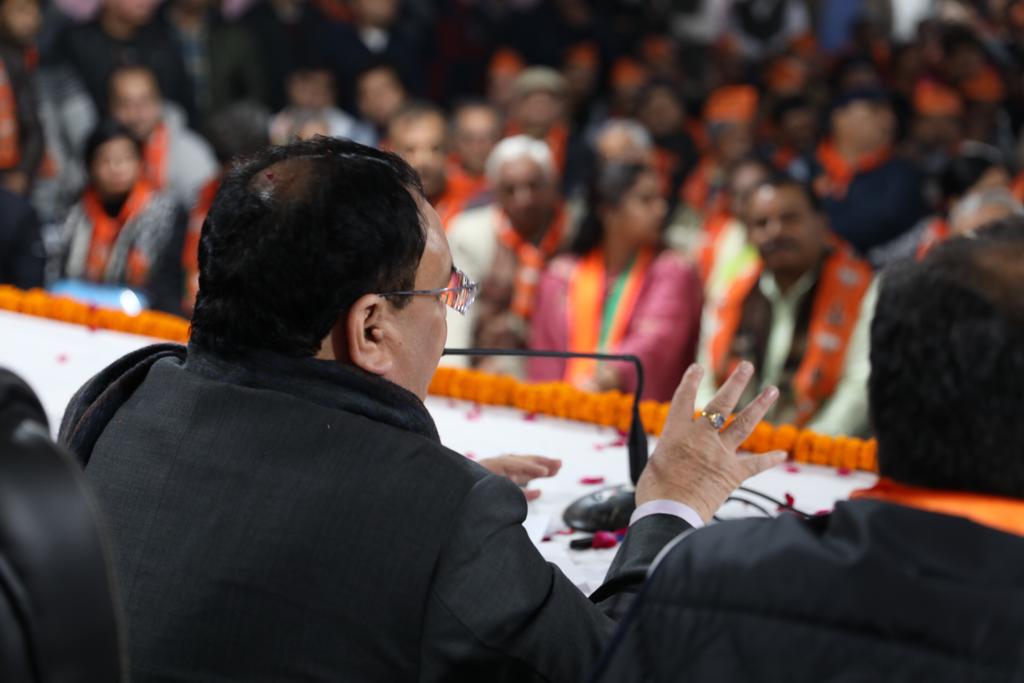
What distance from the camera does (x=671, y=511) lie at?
171 centimetres

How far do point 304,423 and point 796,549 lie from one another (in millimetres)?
563

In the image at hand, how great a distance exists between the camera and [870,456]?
2.55 meters

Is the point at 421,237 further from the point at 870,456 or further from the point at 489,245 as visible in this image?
the point at 489,245

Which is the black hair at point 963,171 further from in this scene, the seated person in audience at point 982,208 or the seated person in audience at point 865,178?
the seated person in audience at point 982,208

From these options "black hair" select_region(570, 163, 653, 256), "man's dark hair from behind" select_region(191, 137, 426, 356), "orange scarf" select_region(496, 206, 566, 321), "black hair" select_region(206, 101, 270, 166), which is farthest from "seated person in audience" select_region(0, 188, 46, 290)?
"man's dark hair from behind" select_region(191, 137, 426, 356)

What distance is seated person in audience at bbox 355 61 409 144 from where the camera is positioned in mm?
6844

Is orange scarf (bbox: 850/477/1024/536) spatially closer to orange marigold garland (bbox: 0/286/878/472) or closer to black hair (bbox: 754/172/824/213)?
orange marigold garland (bbox: 0/286/878/472)

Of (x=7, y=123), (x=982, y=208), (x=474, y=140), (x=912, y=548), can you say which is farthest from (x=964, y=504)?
(x=7, y=123)

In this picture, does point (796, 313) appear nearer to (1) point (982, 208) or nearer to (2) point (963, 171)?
(1) point (982, 208)

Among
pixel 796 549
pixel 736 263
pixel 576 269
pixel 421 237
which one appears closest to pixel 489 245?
pixel 576 269

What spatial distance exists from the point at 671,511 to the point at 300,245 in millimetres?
574

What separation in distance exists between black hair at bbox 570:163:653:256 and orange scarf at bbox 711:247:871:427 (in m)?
0.65

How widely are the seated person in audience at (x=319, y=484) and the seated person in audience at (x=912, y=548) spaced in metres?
0.25

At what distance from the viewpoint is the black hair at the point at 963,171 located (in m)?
5.17
